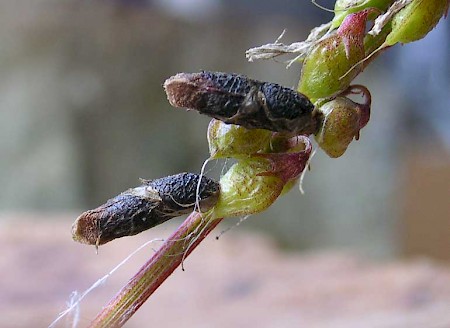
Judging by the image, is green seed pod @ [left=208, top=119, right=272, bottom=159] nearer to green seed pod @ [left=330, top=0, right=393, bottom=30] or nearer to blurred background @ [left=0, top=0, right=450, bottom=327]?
green seed pod @ [left=330, top=0, right=393, bottom=30]

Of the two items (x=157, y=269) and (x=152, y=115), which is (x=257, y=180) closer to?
(x=157, y=269)

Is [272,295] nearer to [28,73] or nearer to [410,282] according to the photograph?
[410,282]

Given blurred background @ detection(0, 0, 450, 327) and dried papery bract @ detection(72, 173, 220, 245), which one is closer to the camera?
dried papery bract @ detection(72, 173, 220, 245)

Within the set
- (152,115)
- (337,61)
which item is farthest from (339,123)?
(152,115)

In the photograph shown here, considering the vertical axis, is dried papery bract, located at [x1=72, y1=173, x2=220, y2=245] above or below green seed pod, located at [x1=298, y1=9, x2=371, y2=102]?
below

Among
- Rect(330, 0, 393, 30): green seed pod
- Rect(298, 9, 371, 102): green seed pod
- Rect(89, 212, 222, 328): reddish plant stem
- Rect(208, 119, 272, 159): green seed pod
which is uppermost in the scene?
Rect(330, 0, 393, 30): green seed pod

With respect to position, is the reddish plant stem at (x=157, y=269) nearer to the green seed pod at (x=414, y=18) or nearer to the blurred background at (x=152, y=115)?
the green seed pod at (x=414, y=18)

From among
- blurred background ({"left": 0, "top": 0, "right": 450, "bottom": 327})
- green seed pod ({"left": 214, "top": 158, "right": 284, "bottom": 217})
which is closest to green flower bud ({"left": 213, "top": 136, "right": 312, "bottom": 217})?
green seed pod ({"left": 214, "top": 158, "right": 284, "bottom": 217})

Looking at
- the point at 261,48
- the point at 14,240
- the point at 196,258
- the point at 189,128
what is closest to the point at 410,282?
the point at 196,258

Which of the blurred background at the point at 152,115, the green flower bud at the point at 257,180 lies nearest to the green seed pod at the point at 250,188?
the green flower bud at the point at 257,180
